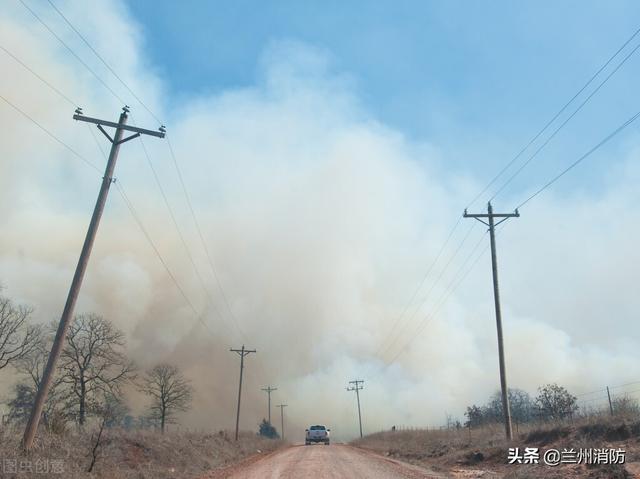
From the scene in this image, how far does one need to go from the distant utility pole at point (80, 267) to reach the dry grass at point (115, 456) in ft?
2.49

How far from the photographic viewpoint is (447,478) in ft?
57.3

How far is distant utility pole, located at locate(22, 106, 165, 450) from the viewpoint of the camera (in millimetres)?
13281

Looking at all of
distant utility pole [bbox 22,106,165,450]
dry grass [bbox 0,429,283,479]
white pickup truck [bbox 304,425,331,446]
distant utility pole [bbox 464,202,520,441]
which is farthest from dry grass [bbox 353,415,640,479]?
white pickup truck [bbox 304,425,331,446]

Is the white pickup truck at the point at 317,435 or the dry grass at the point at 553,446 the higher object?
the dry grass at the point at 553,446

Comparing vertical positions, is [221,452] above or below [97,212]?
below

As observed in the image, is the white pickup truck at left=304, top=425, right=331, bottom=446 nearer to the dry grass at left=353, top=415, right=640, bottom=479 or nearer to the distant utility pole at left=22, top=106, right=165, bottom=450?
the dry grass at left=353, top=415, right=640, bottom=479

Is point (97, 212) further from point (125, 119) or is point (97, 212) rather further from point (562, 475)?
point (562, 475)

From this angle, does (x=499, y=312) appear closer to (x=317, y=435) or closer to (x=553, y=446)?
(x=553, y=446)

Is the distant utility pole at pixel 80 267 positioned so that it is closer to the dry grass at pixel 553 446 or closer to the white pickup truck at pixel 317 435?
the dry grass at pixel 553 446

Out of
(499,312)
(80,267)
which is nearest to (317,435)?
(499,312)

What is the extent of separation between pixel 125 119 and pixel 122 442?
13934 millimetres

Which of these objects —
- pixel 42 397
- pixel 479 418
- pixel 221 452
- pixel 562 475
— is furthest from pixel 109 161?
pixel 479 418

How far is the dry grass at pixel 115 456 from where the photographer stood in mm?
12375

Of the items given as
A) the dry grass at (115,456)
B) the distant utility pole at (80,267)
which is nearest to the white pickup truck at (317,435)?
the dry grass at (115,456)
